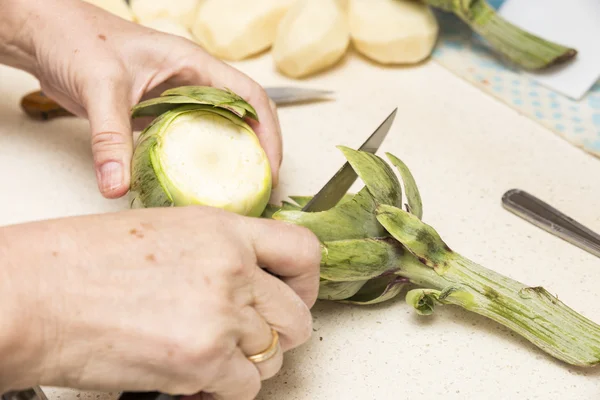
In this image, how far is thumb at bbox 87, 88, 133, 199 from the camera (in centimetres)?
78

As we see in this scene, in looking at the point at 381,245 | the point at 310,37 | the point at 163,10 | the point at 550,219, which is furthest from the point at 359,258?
the point at 163,10

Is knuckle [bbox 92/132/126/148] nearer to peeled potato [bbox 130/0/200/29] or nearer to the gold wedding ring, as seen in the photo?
the gold wedding ring

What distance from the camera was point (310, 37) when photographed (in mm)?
1257

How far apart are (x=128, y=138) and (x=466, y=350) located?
0.54 metres

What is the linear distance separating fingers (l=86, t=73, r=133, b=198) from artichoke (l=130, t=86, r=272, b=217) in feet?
0.05

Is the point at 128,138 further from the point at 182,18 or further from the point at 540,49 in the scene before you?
the point at 540,49

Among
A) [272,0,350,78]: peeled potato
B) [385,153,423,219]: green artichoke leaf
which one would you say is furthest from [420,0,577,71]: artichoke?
[385,153,423,219]: green artichoke leaf

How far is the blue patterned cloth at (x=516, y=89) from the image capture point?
1.19 m

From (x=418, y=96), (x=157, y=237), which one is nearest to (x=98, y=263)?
(x=157, y=237)

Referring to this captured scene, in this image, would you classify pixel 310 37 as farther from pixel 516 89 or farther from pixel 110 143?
pixel 110 143

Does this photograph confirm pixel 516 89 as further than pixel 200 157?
Yes

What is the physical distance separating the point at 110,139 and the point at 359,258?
1.18ft

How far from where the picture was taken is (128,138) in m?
0.81

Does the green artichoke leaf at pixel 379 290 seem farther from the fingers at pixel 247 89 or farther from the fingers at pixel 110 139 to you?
the fingers at pixel 110 139
